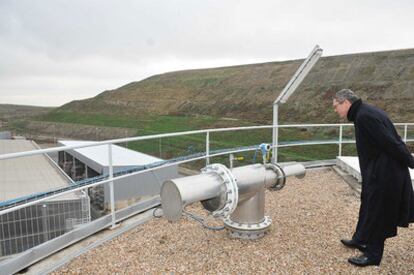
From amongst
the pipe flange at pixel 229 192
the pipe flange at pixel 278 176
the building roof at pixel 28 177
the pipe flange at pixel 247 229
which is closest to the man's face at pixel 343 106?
the pipe flange at pixel 278 176

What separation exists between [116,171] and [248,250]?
834 centimetres

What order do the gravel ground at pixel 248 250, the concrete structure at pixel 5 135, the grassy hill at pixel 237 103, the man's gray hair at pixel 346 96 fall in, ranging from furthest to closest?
1. the concrete structure at pixel 5 135
2. the grassy hill at pixel 237 103
3. the gravel ground at pixel 248 250
4. the man's gray hair at pixel 346 96

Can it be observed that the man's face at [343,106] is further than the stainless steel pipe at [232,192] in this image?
Yes

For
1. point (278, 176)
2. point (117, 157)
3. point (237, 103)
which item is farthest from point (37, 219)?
point (237, 103)

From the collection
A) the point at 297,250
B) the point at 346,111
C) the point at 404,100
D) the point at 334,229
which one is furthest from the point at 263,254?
the point at 404,100

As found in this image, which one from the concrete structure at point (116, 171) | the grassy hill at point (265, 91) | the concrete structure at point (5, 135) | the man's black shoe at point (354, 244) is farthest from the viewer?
the concrete structure at point (5, 135)

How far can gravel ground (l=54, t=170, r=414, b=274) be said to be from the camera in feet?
9.61

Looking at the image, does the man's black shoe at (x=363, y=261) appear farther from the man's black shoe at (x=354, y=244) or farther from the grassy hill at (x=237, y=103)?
the grassy hill at (x=237, y=103)

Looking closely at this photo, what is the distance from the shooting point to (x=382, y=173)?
2.68 meters

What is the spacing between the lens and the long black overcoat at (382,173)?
2.60 m

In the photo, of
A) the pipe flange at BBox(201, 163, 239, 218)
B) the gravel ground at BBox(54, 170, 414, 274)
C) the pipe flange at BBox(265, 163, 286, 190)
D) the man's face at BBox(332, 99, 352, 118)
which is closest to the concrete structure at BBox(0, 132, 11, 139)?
the gravel ground at BBox(54, 170, 414, 274)

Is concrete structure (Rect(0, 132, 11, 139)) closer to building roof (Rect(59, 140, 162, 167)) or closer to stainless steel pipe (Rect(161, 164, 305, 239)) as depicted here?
building roof (Rect(59, 140, 162, 167))

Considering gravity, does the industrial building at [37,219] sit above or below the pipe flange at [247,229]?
below

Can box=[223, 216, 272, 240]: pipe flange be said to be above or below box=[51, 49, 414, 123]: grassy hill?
below
